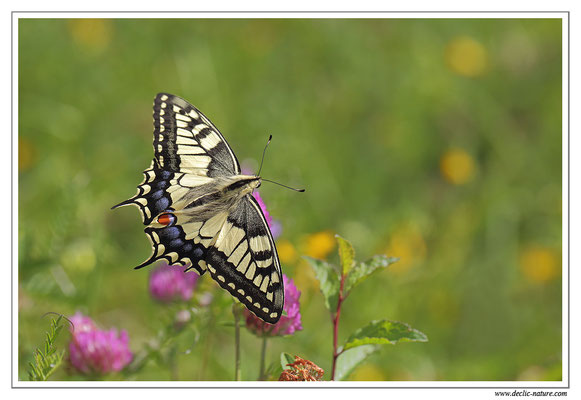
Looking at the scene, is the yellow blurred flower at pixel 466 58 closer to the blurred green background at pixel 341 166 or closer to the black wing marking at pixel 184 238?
the blurred green background at pixel 341 166

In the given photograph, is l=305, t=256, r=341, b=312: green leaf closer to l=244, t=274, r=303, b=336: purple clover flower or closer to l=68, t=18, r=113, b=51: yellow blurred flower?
l=244, t=274, r=303, b=336: purple clover flower

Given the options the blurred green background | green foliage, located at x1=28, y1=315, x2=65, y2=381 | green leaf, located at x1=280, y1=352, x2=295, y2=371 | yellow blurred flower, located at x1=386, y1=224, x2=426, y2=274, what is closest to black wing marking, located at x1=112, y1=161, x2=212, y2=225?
the blurred green background

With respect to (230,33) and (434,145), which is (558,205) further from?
(230,33)

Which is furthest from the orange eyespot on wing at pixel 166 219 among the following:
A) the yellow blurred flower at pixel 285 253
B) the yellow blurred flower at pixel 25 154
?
the yellow blurred flower at pixel 25 154

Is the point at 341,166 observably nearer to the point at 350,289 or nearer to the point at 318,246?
the point at 318,246

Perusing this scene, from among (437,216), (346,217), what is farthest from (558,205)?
(346,217)
